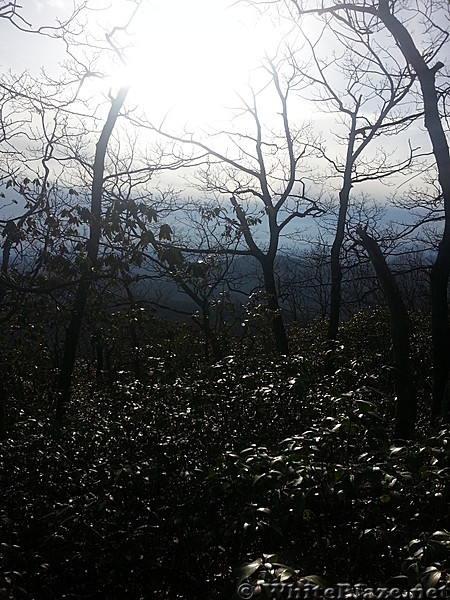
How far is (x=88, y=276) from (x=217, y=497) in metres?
3.44

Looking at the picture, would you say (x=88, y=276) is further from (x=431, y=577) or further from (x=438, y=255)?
(x=431, y=577)

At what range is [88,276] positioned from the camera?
6230 mm

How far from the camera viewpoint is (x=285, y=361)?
5293 mm

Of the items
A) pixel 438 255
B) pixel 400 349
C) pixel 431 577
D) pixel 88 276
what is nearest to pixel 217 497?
pixel 431 577

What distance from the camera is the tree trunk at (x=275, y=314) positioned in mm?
9343

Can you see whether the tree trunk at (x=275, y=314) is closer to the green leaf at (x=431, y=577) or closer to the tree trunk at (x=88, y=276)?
the tree trunk at (x=88, y=276)

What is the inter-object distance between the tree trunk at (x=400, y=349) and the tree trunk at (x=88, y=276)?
10.6ft

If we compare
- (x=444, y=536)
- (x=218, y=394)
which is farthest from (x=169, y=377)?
(x=444, y=536)

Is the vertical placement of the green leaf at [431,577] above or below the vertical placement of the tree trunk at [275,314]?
below

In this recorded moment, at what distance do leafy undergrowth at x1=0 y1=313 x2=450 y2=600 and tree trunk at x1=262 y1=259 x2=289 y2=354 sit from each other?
403cm

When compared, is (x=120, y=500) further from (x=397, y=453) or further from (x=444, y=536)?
(x=444, y=536)

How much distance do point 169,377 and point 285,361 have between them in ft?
3.82

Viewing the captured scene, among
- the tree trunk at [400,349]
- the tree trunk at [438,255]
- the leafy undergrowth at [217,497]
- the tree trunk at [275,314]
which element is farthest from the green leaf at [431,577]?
the tree trunk at [275,314]

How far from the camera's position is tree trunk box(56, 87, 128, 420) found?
6.85m
